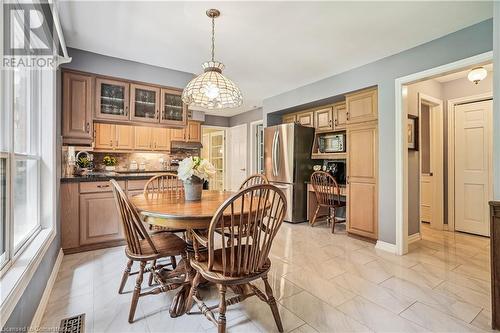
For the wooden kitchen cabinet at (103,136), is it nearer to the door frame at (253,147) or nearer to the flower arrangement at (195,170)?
the door frame at (253,147)

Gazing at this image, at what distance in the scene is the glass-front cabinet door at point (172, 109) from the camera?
354 cm

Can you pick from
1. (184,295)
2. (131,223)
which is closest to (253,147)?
(184,295)

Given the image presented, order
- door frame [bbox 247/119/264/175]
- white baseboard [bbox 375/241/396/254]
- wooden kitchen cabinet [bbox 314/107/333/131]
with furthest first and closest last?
door frame [bbox 247/119/264/175] → wooden kitchen cabinet [bbox 314/107/333/131] → white baseboard [bbox 375/241/396/254]

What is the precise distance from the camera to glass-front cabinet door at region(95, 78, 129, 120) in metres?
3.10

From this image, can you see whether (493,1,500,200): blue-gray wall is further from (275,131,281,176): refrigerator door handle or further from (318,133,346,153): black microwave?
(275,131,281,176): refrigerator door handle

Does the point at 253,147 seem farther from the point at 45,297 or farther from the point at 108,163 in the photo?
the point at 45,297

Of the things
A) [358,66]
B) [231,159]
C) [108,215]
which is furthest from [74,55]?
[231,159]

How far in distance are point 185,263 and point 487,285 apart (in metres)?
2.59

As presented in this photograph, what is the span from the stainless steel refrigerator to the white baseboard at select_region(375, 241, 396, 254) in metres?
1.47

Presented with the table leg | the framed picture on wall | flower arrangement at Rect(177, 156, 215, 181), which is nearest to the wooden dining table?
the table leg

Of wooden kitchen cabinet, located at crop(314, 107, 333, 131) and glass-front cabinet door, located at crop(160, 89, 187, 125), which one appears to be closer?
glass-front cabinet door, located at crop(160, 89, 187, 125)

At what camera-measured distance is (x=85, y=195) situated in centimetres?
288

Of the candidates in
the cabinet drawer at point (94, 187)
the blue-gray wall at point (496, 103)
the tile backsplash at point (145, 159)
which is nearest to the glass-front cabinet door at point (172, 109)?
the cabinet drawer at point (94, 187)

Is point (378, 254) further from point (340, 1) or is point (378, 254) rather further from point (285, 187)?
point (340, 1)
